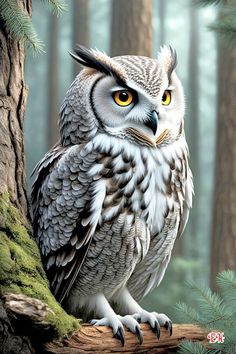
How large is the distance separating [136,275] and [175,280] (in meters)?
5.98

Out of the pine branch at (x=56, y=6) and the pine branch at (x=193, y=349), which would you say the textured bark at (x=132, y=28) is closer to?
the pine branch at (x=56, y=6)

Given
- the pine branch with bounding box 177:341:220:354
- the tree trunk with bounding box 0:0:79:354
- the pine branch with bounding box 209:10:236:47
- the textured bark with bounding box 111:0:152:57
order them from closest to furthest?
the tree trunk with bounding box 0:0:79:354, the pine branch with bounding box 177:341:220:354, the pine branch with bounding box 209:10:236:47, the textured bark with bounding box 111:0:152:57

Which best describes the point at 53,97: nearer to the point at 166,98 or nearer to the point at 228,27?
the point at 228,27

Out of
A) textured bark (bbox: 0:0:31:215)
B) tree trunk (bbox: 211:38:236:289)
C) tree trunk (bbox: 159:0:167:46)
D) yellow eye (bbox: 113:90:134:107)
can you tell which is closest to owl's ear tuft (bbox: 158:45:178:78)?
yellow eye (bbox: 113:90:134:107)

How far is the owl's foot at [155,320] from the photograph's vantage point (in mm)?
1974

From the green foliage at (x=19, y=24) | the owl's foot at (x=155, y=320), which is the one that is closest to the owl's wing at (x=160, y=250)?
the owl's foot at (x=155, y=320)

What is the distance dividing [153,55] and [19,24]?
4306mm

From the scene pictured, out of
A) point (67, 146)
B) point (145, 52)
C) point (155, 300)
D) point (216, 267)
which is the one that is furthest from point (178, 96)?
point (155, 300)

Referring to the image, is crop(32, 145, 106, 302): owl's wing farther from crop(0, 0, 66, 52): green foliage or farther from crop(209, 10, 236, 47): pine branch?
crop(209, 10, 236, 47): pine branch

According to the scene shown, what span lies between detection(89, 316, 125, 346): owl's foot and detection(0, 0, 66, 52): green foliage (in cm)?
93

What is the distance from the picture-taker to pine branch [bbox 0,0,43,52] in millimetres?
1949

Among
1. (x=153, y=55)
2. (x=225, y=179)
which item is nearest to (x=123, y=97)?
(x=225, y=179)

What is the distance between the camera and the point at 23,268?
1.79 metres

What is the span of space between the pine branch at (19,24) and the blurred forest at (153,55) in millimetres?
429
